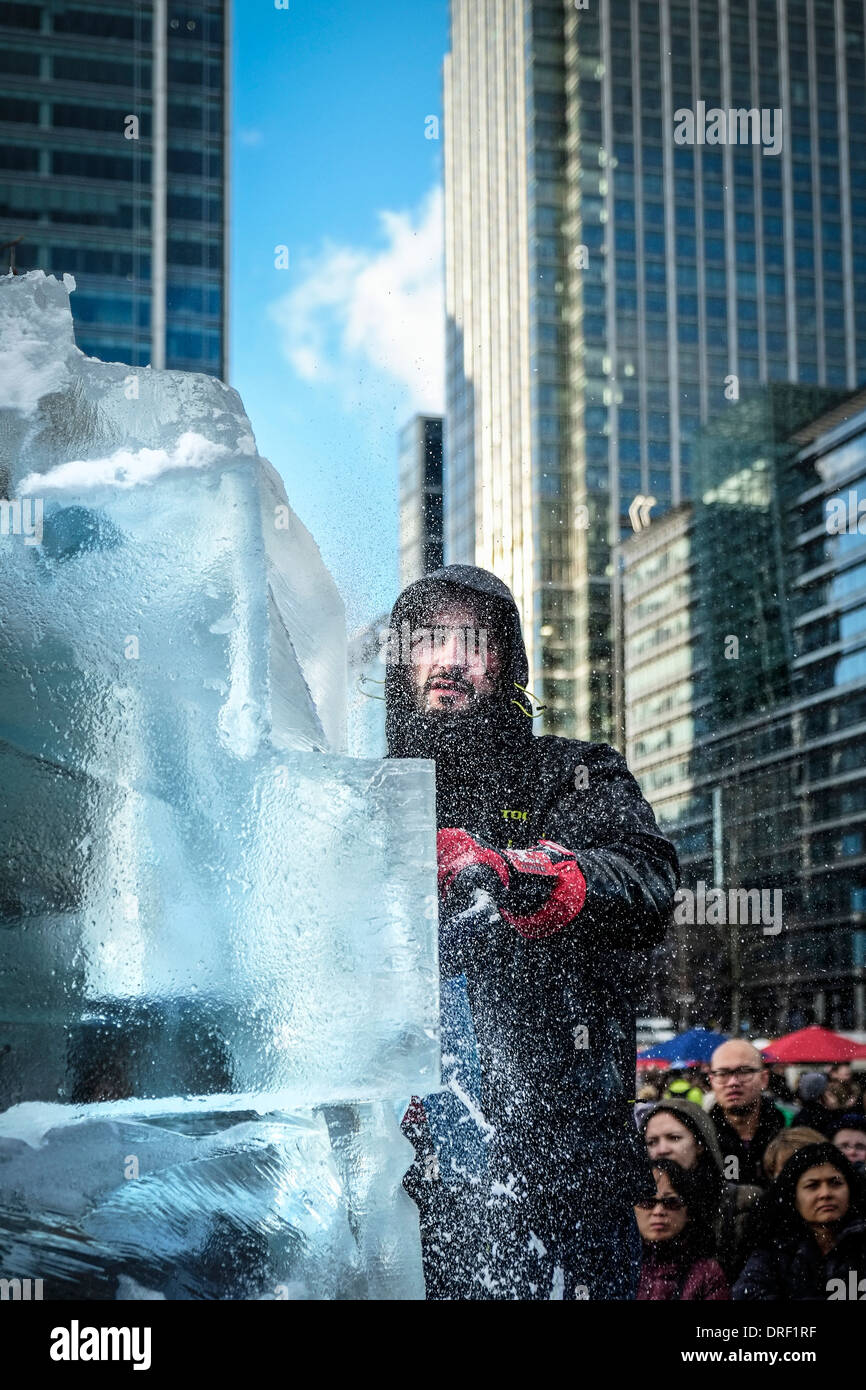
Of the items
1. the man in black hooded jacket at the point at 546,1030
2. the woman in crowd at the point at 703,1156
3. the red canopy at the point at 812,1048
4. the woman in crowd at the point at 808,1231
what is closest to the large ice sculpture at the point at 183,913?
the man in black hooded jacket at the point at 546,1030

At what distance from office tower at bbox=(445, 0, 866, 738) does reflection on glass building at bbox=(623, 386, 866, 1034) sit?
199 cm

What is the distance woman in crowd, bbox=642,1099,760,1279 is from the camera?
15.9ft

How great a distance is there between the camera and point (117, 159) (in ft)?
127

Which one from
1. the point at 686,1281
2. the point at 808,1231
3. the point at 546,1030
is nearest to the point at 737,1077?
the point at 808,1231

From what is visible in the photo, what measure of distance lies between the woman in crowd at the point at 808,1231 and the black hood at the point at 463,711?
8.13ft

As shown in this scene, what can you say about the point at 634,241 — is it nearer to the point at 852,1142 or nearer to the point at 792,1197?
the point at 852,1142

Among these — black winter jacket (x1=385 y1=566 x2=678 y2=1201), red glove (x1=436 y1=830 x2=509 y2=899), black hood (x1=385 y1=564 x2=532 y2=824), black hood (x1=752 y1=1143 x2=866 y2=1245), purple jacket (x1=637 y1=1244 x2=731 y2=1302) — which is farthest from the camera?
black hood (x1=752 y1=1143 x2=866 y2=1245)

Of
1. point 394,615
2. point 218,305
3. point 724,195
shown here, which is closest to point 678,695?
point 218,305

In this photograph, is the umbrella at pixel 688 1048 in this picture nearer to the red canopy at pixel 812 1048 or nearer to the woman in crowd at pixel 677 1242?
the red canopy at pixel 812 1048

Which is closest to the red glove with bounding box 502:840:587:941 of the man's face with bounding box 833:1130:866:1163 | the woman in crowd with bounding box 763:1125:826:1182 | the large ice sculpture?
the large ice sculpture

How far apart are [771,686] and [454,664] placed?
45726 millimetres

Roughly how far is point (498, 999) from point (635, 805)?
17.0 inches

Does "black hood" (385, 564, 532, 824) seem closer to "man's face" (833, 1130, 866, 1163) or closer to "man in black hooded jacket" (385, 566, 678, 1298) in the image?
"man in black hooded jacket" (385, 566, 678, 1298)

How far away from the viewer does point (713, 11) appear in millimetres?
65375
